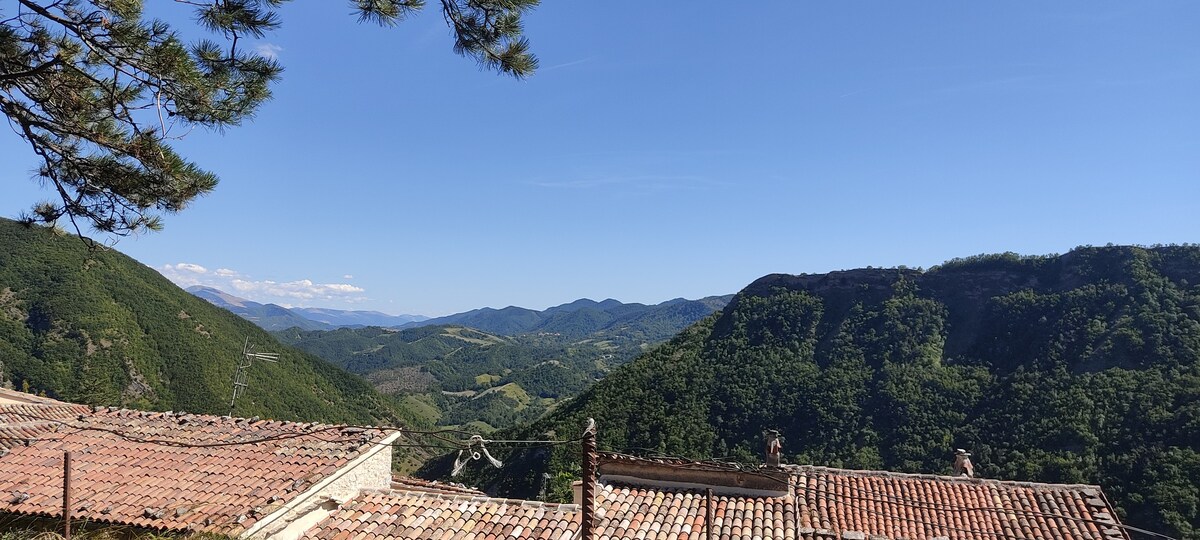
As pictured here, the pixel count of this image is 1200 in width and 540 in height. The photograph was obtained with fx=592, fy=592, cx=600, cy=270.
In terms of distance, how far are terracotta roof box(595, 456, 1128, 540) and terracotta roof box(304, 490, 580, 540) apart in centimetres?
90

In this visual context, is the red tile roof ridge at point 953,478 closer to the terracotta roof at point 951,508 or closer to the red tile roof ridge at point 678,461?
the terracotta roof at point 951,508

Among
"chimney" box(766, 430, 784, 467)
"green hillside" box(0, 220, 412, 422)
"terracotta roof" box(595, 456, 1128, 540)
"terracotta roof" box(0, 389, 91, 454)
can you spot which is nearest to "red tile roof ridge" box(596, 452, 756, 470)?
"terracotta roof" box(595, 456, 1128, 540)

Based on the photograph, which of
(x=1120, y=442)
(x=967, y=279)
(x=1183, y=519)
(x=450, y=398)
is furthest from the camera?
(x=450, y=398)

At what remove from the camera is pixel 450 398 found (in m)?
152

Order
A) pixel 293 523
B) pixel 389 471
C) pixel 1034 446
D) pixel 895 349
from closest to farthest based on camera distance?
pixel 293 523 < pixel 389 471 < pixel 1034 446 < pixel 895 349

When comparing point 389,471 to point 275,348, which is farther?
point 275,348

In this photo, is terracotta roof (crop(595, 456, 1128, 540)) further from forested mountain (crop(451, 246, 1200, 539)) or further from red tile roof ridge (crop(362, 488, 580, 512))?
forested mountain (crop(451, 246, 1200, 539))

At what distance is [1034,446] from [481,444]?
→ 130ft

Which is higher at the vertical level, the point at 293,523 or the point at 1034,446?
the point at 293,523

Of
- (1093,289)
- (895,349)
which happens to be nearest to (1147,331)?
(1093,289)

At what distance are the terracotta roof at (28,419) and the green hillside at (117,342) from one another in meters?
32.4

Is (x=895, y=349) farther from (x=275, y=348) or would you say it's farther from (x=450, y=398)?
(x=450, y=398)

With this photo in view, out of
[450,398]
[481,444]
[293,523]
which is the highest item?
[481,444]

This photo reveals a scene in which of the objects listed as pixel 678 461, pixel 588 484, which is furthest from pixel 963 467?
pixel 588 484
